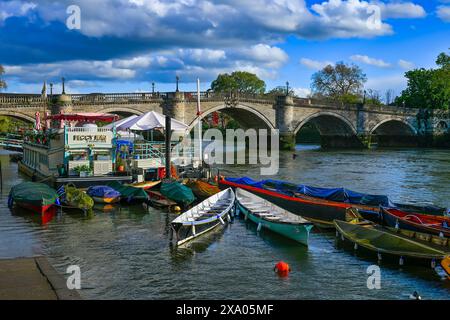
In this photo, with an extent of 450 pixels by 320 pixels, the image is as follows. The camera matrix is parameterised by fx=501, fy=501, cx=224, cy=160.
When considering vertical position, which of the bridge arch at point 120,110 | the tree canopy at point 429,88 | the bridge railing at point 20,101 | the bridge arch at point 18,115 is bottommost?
the bridge arch at point 18,115

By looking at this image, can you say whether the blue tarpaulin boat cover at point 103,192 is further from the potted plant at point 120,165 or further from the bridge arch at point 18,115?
the bridge arch at point 18,115

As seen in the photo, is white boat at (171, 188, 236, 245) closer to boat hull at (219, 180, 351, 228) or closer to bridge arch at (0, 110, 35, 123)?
boat hull at (219, 180, 351, 228)

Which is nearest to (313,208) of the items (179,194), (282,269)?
(179,194)

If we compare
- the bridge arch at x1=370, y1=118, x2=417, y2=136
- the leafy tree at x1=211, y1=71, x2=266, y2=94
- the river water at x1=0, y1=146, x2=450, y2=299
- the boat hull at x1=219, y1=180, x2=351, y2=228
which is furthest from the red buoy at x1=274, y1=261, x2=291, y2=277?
the leafy tree at x1=211, y1=71, x2=266, y2=94

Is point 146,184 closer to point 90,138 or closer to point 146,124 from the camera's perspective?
point 90,138

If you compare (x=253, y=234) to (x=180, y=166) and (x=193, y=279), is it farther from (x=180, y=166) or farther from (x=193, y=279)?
(x=180, y=166)

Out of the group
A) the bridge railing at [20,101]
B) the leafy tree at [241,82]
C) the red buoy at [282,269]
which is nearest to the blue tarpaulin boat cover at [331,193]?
the red buoy at [282,269]

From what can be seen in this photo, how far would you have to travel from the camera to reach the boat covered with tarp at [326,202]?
861 inches

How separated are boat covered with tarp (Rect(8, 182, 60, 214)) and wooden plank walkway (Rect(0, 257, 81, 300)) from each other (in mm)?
10457

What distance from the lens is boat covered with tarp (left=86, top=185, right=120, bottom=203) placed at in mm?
25864

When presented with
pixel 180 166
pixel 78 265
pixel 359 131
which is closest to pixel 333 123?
pixel 359 131

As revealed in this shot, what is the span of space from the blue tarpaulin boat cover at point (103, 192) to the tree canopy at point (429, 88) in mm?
84018

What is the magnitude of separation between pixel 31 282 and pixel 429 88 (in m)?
99.0

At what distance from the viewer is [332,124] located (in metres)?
88.2
